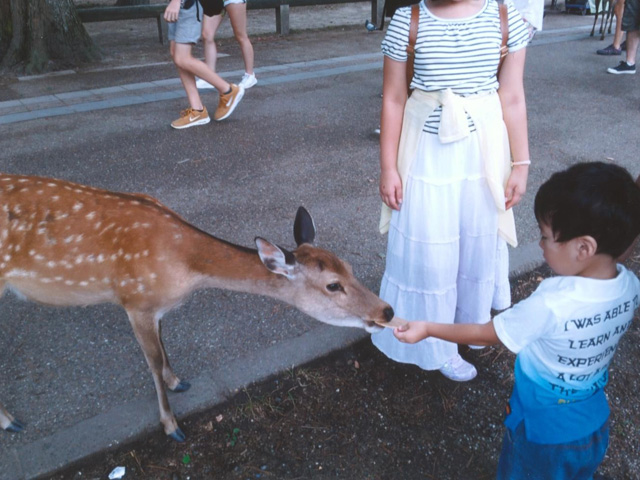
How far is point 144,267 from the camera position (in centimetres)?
259

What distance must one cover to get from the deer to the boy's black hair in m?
1.09

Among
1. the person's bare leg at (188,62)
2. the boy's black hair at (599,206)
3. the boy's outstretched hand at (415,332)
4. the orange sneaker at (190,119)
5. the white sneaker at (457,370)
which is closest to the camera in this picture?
the boy's black hair at (599,206)

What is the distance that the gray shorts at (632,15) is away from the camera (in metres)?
9.00

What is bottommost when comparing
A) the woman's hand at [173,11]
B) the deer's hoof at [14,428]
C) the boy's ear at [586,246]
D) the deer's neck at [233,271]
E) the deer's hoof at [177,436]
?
the deer's hoof at [177,436]

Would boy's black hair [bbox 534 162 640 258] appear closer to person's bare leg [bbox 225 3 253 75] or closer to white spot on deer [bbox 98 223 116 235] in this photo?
white spot on deer [bbox 98 223 116 235]

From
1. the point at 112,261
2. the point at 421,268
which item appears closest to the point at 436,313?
the point at 421,268

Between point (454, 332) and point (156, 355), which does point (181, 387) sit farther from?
point (454, 332)

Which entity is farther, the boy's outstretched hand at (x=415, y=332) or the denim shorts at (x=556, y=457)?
the boy's outstretched hand at (x=415, y=332)

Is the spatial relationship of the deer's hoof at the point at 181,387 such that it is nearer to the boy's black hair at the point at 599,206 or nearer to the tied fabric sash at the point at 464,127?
the tied fabric sash at the point at 464,127

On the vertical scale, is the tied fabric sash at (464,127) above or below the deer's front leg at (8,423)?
above

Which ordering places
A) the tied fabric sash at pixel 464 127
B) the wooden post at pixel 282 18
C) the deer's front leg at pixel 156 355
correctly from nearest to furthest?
the tied fabric sash at pixel 464 127 < the deer's front leg at pixel 156 355 < the wooden post at pixel 282 18

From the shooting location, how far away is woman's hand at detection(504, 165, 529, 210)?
2697 mm

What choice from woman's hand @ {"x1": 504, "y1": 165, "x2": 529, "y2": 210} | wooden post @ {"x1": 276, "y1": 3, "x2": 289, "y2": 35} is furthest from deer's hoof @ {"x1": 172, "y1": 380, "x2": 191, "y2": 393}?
wooden post @ {"x1": 276, "y1": 3, "x2": 289, "y2": 35}

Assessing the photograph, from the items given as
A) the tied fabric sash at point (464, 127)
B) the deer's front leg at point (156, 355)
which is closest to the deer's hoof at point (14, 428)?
the deer's front leg at point (156, 355)
